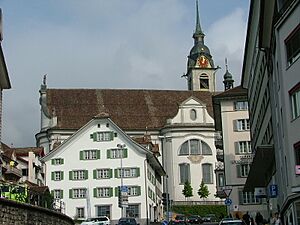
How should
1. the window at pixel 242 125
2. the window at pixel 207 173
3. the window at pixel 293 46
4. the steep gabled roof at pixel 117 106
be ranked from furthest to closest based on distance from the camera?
the steep gabled roof at pixel 117 106, the window at pixel 207 173, the window at pixel 242 125, the window at pixel 293 46

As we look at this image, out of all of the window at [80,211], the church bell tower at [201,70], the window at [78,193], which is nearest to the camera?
the window at [80,211]

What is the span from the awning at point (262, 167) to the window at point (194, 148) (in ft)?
139

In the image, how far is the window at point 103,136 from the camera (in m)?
76.4

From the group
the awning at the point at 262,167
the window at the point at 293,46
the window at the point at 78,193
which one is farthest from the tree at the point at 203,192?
the window at the point at 293,46

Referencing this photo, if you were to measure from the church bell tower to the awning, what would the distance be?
251ft

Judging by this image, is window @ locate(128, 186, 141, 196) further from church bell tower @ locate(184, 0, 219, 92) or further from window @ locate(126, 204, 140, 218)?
church bell tower @ locate(184, 0, 219, 92)

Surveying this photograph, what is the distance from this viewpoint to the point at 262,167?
142 ft

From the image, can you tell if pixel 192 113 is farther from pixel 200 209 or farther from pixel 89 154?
pixel 89 154

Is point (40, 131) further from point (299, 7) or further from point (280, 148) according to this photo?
point (299, 7)

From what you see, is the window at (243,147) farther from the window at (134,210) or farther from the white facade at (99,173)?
the window at (134,210)

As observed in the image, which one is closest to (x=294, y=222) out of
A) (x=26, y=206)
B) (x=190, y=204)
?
(x=26, y=206)

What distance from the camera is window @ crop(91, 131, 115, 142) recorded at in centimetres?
7644

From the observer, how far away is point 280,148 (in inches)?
1256

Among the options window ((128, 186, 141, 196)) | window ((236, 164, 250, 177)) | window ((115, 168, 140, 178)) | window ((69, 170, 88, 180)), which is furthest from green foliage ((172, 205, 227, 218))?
window ((236, 164, 250, 177))
